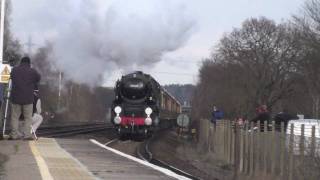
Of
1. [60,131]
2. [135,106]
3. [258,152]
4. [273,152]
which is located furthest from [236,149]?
[60,131]

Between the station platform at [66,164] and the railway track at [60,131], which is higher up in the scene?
the railway track at [60,131]

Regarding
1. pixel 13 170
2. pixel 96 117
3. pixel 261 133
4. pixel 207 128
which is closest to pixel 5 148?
pixel 13 170

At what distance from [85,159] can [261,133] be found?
27.1ft

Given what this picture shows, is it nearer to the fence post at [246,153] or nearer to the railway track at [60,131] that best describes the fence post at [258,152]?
the fence post at [246,153]

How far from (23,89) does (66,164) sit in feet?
14.1

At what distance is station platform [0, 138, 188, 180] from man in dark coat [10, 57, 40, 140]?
0.69 meters

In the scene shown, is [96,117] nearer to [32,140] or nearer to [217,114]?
[217,114]

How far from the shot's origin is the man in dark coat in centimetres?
1692

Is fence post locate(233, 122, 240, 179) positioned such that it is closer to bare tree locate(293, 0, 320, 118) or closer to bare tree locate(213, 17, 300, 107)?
bare tree locate(293, 0, 320, 118)

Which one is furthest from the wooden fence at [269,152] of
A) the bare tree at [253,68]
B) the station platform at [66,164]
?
the bare tree at [253,68]

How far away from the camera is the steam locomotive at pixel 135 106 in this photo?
35.0 m

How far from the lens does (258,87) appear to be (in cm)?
8169

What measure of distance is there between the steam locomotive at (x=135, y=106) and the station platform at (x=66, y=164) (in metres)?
17.7

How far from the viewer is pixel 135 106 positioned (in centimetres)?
3547
